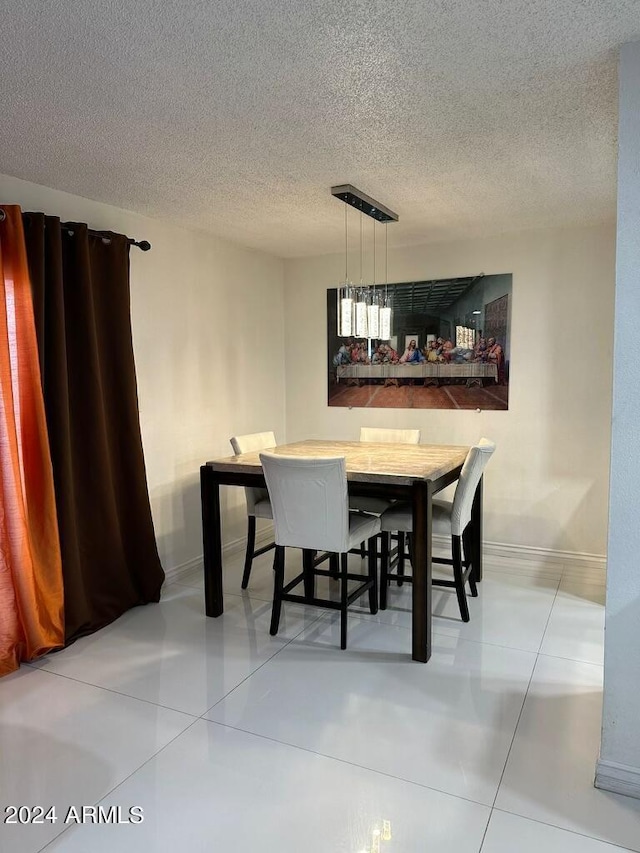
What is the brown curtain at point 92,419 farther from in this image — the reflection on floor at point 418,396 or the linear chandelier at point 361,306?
the reflection on floor at point 418,396

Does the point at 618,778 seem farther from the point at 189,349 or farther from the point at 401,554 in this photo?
the point at 189,349

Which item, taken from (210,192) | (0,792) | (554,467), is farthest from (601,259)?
(0,792)

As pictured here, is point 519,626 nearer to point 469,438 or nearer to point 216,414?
point 469,438

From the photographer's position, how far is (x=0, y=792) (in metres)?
1.96

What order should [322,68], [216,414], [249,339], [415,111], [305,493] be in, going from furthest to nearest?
[249,339] < [216,414] < [305,493] < [415,111] < [322,68]

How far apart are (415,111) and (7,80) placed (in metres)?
1.39

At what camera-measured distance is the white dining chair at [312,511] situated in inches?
110

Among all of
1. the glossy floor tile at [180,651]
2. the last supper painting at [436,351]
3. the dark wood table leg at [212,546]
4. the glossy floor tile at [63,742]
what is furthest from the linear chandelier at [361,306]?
the glossy floor tile at [63,742]

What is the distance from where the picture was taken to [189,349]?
4.03m

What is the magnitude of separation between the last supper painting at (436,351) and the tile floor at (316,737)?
5.53 feet

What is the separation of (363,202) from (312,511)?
1.70 metres

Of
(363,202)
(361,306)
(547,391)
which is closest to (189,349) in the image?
(361,306)

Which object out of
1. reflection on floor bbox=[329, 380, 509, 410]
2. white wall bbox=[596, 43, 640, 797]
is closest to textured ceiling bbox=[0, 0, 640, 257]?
white wall bbox=[596, 43, 640, 797]

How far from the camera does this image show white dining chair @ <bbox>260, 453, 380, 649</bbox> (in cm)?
279
